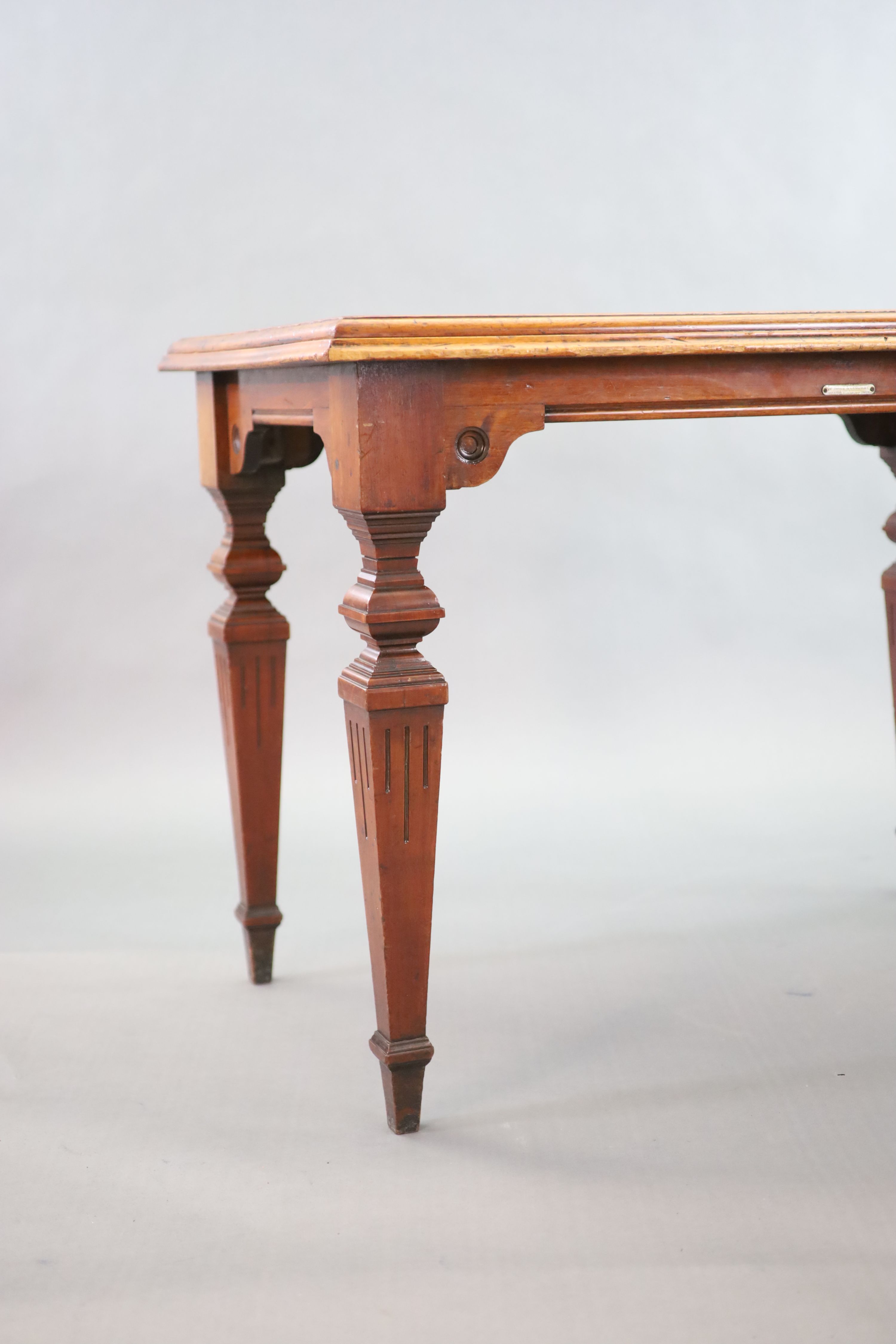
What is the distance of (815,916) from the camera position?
2725 millimetres

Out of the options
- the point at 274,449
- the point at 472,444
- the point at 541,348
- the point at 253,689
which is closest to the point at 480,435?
the point at 472,444

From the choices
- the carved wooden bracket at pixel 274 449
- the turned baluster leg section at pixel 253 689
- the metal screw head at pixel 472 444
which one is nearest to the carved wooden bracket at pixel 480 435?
the metal screw head at pixel 472 444

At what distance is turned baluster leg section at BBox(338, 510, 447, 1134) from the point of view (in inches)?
72.1

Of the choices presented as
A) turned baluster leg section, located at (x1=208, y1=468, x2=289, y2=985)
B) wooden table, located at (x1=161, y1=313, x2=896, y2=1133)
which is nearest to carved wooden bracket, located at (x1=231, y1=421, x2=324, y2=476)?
turned baluster leg section, located at (x1=208, y1=468, x2=289, y2=985)

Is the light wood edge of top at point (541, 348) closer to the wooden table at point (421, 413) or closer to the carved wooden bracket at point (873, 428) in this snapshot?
the wooden table at point (421, 413)

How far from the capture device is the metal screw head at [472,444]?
1831 mm

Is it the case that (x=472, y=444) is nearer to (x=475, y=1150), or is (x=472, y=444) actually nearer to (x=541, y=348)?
(x=541, y=348)

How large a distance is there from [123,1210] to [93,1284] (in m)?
0.16

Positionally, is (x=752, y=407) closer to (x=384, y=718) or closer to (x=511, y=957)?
(x=384, y=718)

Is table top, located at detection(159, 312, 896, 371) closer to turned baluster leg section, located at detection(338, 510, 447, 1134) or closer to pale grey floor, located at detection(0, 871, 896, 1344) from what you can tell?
turned baluster leg section, located at detection(338, 510, 447, 1134)

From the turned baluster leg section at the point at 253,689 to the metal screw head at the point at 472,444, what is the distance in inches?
27.3

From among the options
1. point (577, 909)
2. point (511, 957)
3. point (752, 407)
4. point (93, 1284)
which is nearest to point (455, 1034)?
point (511, 957)

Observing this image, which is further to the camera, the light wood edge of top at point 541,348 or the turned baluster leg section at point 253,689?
the turned baluster leg section at point 253,689

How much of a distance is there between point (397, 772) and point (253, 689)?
0.69 m
